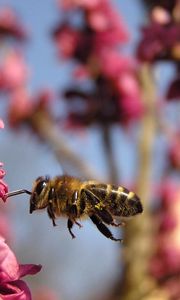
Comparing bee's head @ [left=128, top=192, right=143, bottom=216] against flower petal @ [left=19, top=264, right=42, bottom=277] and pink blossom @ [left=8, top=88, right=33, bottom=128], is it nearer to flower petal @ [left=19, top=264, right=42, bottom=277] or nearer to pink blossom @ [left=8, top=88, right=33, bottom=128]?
flower petal @ [left=19, top=264, right=42, bottom=277]

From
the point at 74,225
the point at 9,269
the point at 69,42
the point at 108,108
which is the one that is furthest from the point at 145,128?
the point at 9,269

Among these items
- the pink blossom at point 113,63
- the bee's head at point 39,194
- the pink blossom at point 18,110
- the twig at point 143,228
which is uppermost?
the pink blossom at point 113,63

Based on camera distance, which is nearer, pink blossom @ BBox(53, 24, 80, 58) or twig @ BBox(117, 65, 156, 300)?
twig @ BBox(117, 65, 156, 300)

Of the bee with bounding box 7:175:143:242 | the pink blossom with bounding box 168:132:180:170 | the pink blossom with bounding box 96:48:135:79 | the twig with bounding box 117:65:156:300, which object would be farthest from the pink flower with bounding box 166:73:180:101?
the pink blossom with bounding box 168:132:180:170

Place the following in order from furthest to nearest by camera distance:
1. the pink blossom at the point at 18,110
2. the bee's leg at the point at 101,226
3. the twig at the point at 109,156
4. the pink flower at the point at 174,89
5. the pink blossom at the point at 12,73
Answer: the pink blossom at the point at 12,73 → the pink blossom at the point at 18,110 → the twig at the point at 109,156 → the pink flower at the point at 174,89 → the bee's leg at the point at 101,226

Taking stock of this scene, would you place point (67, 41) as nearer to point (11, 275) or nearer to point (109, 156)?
point (109, 156)

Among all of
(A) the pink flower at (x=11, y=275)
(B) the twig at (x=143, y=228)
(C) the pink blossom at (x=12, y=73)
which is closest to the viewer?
(A) the pink flower at (x=11, y=275)

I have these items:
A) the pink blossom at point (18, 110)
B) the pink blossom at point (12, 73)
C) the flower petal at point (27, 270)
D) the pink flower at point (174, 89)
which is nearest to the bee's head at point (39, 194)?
the flower petal at point (27, 270)

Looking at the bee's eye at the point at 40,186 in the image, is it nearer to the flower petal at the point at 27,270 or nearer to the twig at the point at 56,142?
the flower petal at the point at 27,270

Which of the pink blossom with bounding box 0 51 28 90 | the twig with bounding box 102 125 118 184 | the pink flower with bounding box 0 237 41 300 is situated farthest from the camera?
the pink blossom with bounding box 0 51 28 90
